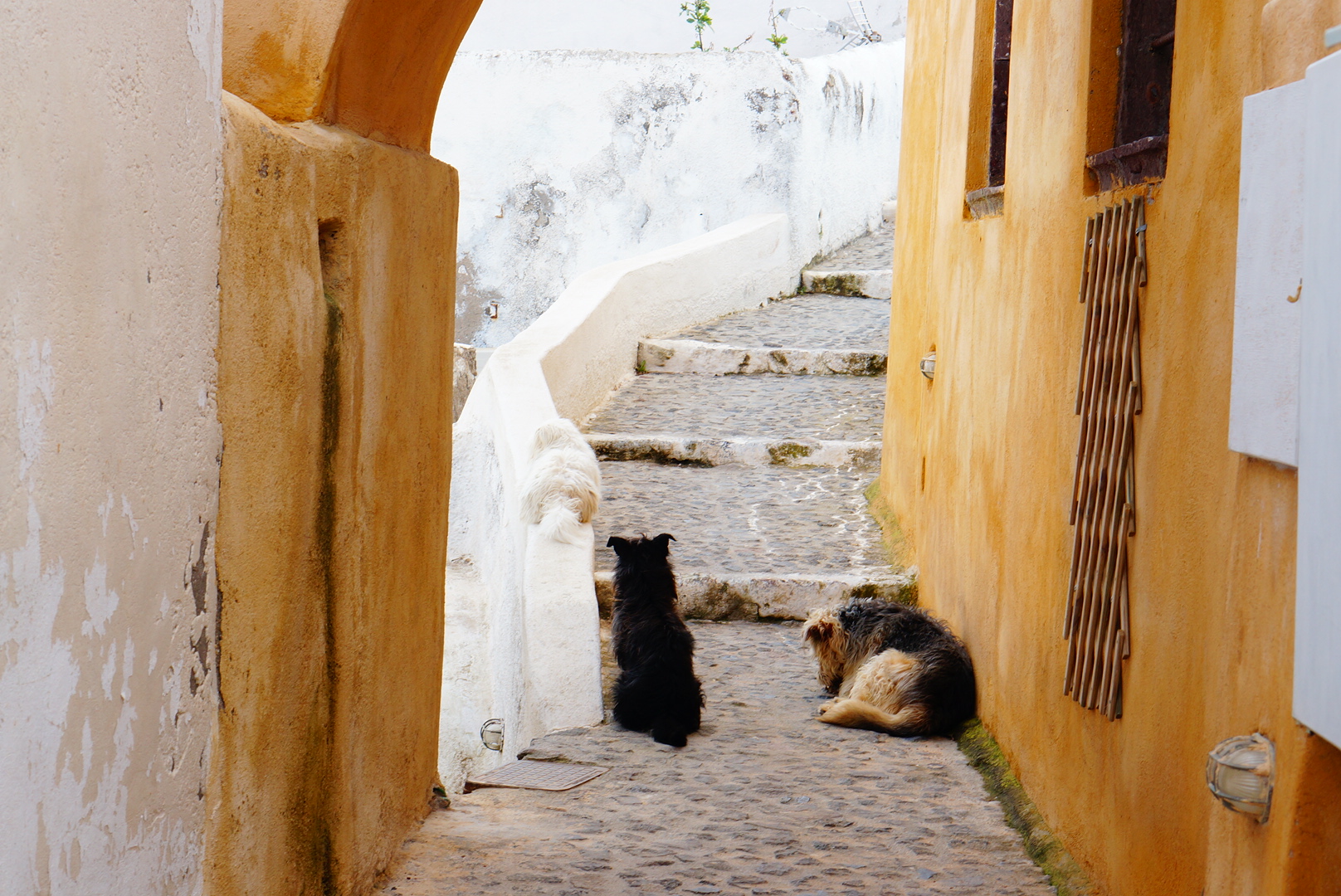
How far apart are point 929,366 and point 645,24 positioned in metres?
14.3

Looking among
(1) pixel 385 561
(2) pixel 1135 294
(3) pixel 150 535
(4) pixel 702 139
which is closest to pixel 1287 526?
(2) pixel 1135 294

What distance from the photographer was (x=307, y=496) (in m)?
2.91

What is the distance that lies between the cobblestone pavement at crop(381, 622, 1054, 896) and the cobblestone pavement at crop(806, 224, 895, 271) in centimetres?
959

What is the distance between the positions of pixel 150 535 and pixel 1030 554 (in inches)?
125

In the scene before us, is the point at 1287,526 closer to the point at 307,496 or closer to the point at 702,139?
the point at 307,496

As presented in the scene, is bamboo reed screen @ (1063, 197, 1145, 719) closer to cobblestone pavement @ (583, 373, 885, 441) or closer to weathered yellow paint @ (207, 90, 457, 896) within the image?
weathered yellow paint @ (207, 90, 457, 896)

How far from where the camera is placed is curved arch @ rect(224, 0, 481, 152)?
3.04m

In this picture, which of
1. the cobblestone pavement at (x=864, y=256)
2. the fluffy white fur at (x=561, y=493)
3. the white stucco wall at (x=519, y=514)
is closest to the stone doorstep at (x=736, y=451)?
the white stucco wall at (x=519, y=514)

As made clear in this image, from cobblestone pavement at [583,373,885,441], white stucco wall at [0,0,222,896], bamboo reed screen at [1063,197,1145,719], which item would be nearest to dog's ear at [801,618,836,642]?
bamboo reed screen at [1063,197,1145,719]

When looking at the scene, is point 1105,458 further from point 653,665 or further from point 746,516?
point 746,516

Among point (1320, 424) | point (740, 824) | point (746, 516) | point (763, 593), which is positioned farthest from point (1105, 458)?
point (746, 516)

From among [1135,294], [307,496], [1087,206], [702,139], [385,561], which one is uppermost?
[702,139]

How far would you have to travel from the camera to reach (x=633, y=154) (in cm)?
1555

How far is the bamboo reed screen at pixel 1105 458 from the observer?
3.30 m
